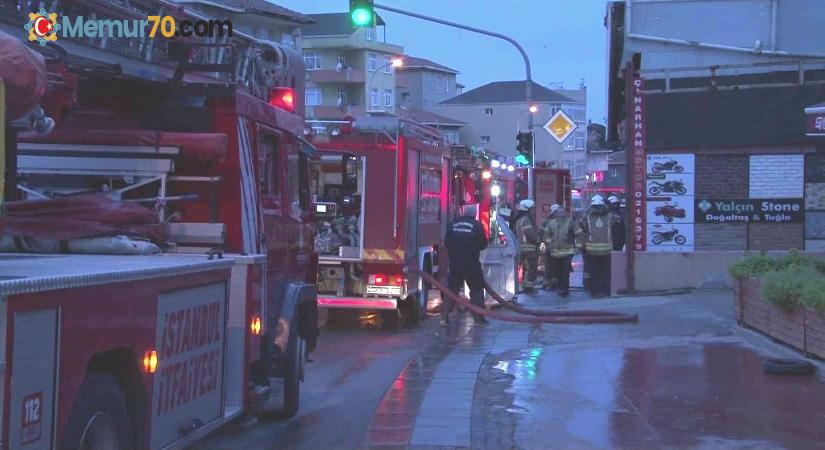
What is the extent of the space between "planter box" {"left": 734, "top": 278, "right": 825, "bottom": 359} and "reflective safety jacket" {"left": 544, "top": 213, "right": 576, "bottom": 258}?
7.22 m

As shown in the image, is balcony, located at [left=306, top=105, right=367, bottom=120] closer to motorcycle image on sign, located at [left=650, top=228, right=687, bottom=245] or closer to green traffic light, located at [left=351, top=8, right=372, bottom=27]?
green traffic light, located at [left=351, top=8, right=372, bottom=27]

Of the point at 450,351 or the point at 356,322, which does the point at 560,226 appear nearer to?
the point at 356,322

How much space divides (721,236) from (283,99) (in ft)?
33.4

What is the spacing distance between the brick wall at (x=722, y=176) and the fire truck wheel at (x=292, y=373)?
34.1 ft

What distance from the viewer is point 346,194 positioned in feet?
35.9

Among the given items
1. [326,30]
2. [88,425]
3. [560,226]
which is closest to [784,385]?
[88,425]

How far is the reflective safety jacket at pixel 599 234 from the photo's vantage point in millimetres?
18453

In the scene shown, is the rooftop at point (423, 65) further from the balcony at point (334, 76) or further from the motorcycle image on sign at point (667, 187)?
the motorcycle image on sign at point (667, 187)

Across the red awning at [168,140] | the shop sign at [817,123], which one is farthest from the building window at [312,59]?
the red awning at [168,140]

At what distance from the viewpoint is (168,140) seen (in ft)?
23.4

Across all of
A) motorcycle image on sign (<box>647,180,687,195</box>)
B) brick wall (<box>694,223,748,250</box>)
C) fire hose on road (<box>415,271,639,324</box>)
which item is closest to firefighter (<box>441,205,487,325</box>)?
fire hose on road (<box>415,271,639,324</box>)

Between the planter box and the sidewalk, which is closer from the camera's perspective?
the sidewalk

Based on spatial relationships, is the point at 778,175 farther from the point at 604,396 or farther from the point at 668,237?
the point at 604,396

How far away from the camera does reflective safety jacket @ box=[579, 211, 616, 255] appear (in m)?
18.5
